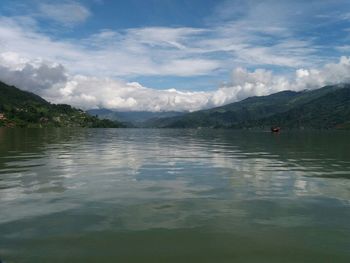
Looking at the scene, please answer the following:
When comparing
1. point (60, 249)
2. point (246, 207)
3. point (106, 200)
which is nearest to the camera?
point (60, 249)

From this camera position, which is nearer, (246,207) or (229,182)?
(246,207)

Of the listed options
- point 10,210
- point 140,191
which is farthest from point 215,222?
→ point 10,210

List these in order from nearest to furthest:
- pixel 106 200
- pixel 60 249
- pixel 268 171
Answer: pixel 60 249 → pixel 106 200 → pixel 268 171

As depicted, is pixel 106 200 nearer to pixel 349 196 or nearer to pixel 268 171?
pixel 349 196

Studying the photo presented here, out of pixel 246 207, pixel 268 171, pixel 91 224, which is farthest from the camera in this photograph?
pixel 268 171

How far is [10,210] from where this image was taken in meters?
23.6

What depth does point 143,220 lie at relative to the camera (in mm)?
21781

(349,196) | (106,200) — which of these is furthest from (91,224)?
(349,196)

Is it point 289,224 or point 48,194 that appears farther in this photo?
point 48,194

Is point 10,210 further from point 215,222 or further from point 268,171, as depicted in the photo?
point 268,171

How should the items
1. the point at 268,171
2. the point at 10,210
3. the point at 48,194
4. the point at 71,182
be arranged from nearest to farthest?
the point at 10,210
the point at 48,194
the point at 71,182
the point at 268,171

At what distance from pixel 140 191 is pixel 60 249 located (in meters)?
14.2

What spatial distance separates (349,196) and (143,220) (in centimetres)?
1728

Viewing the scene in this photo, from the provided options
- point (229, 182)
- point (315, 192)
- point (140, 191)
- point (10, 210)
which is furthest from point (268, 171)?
point (10, 210)
